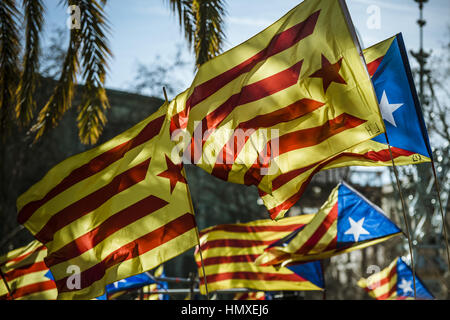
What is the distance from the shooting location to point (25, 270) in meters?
9.30

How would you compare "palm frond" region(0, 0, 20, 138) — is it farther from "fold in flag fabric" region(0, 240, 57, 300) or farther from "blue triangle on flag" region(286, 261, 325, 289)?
"blue triangle on flag" region(286, 261, 325, 289)

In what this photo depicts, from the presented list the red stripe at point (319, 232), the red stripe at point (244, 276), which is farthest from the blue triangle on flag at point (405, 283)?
the red stripe at point (319, 232)

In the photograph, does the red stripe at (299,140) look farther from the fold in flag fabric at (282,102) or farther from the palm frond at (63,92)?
the palm frond at (63,92)

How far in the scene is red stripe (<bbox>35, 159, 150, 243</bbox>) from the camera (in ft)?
18.7

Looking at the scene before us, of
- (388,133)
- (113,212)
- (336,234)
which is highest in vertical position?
(388,133)

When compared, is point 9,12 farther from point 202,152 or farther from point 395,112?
point 395,112

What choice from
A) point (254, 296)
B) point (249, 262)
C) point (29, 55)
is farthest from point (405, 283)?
point (29, 55)

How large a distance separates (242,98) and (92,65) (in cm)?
471

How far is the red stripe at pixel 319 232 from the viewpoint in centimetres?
850

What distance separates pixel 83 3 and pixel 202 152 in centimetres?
455

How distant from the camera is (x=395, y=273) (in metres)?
11.5

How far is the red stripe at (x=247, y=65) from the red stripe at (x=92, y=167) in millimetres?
374

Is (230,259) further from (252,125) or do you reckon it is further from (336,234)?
(252,125)
